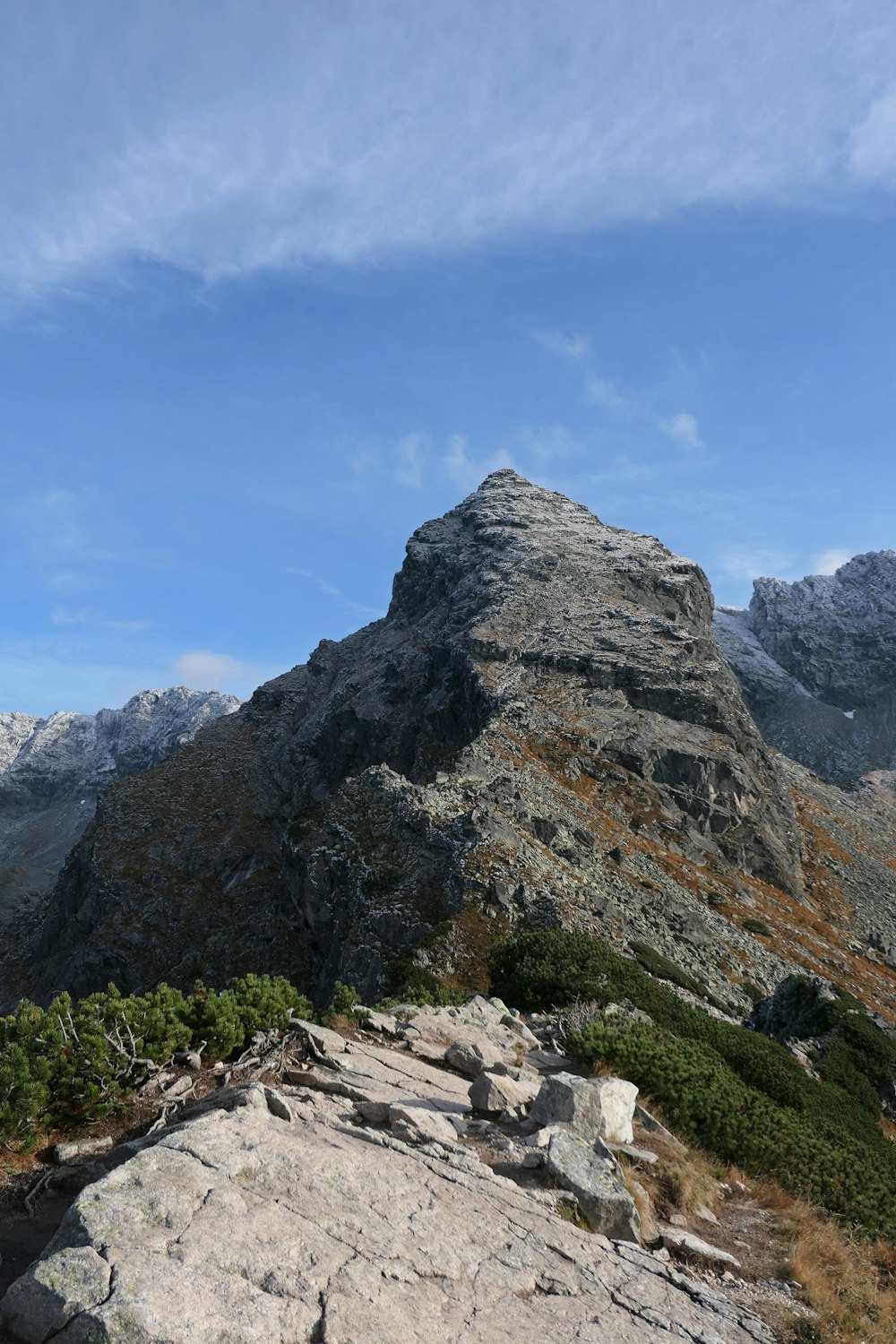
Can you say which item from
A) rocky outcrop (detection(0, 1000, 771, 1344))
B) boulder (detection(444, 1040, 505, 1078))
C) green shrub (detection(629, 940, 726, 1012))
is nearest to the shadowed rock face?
green shrub (detection(629, 940, 726, 1012))

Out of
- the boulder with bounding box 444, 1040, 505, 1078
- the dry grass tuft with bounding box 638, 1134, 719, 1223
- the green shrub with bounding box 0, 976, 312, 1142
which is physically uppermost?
the green shrub with bounding box 0, 976, 312, 1142

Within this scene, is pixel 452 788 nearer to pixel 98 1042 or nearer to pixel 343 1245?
pixel 98 1042

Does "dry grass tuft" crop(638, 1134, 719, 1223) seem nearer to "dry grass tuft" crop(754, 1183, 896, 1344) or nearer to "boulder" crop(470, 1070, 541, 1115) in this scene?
"dry grass tuft" crop(754, 1183, 896, 1344)

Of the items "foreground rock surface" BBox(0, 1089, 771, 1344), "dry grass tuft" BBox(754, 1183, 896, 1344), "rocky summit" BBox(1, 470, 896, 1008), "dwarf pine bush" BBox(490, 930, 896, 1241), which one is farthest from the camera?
"rocky summit" BBox(1, 470, 896, 1008)

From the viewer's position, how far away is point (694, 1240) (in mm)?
11305

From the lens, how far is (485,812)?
178 ft

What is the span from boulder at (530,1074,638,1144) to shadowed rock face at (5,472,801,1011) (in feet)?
80.7

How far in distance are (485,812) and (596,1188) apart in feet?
142

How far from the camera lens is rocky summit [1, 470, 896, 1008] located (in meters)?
51.3

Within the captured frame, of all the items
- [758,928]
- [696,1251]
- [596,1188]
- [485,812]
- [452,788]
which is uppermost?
[452,788]

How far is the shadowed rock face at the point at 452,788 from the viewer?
169 ft

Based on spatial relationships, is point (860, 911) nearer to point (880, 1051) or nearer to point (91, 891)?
point (880, 1051)

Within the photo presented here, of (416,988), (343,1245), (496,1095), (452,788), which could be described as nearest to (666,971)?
(416,988)

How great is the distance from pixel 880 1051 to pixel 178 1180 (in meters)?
33.5
